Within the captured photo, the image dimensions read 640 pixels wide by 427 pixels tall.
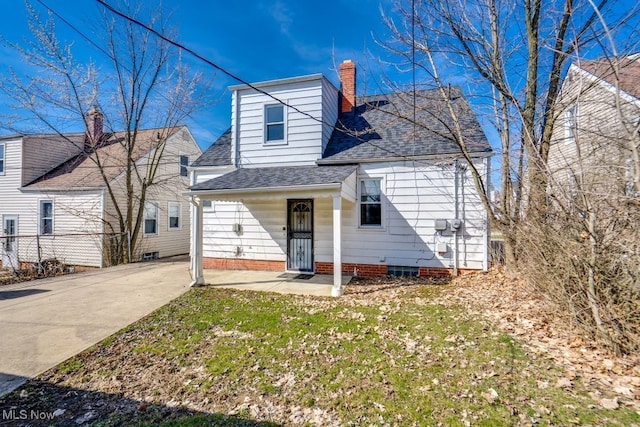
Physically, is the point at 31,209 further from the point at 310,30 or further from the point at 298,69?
the point at 310,30

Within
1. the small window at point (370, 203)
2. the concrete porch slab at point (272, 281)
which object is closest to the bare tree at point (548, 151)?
the small window at point (370, 203)

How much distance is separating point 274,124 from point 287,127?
19.7 inches

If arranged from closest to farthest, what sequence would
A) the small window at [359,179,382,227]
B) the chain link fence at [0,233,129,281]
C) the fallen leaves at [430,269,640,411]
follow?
the fallen leaves at [430,269,640,411]
the small window at [359,179,382,227]
the chain link fence at [0,233,129,281]

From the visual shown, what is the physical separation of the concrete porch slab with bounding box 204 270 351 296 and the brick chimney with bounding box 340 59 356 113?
5981mm

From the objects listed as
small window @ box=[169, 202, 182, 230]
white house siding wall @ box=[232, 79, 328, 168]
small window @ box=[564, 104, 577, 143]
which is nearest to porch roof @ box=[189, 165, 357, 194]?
white house siding wall @ box=[232, 79, 328, 168]

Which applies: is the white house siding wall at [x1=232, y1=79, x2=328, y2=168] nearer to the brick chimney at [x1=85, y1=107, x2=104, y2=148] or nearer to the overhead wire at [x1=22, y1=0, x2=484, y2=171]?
the overhead wire at [x1=22, y1=0, x2=484, y2=171]

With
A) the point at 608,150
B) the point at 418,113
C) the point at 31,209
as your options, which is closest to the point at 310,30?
the point at 418,113

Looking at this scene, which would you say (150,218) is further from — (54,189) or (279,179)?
(279,179)

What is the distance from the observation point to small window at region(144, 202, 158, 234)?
1388cm

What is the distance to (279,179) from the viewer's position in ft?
24.5

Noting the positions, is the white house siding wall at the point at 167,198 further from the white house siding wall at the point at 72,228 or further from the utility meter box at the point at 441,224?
the utility meter box at the point at 441,224

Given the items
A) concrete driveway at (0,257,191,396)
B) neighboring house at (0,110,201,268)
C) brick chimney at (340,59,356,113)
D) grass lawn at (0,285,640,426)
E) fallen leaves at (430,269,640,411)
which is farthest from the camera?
neighboring house at (0,110,201,268)

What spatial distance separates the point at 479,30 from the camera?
6656 millimetres

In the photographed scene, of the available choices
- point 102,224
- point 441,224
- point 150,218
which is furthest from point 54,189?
point 441,224
